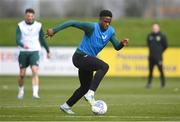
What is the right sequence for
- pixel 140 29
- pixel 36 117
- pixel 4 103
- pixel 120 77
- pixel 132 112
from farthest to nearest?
pixel 140 29 → pixel 120 77 → pixel 4 103 → pixel 132 112 → pixel 36 117

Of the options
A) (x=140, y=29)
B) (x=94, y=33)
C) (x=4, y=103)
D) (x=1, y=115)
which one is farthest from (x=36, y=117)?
(x=140, y=29)

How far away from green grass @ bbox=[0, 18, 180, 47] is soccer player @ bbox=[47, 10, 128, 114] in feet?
92.5

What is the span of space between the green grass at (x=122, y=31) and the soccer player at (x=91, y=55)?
92.5 feet

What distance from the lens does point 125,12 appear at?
1916 inches

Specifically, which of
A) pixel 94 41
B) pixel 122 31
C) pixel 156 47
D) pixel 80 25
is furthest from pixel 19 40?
pixel 122 31

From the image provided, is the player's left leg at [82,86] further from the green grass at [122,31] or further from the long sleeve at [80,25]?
the green grass at [122,31]

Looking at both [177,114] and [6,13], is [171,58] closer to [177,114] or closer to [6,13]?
[6,13]

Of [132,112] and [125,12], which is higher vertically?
[132,112]

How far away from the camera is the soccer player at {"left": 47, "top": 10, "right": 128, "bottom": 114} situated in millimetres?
15586

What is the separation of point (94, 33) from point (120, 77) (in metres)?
22.3

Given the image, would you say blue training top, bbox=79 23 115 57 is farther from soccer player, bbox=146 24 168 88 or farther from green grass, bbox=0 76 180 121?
soccer player, bbox=146 24 168 88

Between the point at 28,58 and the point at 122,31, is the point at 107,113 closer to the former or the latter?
the point at 28,58

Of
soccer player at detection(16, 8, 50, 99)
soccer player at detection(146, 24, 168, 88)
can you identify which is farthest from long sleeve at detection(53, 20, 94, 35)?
soccer player at detection(146, 24, 168, 88)

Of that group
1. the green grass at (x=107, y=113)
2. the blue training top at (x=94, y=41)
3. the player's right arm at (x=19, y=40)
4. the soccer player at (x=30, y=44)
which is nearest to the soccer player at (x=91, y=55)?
the blue training top at (x=94, y=41)
